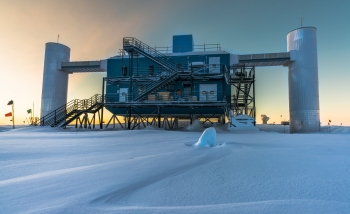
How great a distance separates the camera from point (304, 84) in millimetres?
19703

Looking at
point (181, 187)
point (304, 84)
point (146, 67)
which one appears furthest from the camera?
point (146, 67)

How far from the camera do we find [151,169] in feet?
9.84

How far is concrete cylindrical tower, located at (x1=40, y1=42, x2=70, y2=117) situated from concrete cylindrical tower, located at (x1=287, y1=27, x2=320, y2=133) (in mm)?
24661

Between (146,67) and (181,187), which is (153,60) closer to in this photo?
(146,67)

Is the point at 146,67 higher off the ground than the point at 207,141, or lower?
higher

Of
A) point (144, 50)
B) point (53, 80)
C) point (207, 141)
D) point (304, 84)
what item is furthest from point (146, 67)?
point (207, 141)

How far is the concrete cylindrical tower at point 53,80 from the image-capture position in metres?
23.6

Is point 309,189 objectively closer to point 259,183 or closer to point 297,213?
point 259,183

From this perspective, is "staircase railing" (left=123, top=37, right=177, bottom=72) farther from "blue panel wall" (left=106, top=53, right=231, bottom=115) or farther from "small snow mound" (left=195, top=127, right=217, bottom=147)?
"small snow mound" (left=195, top=127, right=217, bottom=147)

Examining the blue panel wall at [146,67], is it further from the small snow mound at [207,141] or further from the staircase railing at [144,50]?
the small snow mound at [207,141]

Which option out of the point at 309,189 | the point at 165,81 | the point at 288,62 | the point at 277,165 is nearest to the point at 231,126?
the point at 165,81

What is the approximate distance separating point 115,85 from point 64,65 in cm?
670

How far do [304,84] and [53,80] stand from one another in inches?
1023

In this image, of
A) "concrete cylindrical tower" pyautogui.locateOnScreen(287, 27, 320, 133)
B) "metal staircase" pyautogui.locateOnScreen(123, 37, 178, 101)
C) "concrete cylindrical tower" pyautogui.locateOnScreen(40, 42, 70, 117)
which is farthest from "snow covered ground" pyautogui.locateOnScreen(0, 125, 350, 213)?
"concrete cylindrical tower" pyautogui.locateOnScreen(40, 42, 70, 117)
